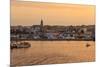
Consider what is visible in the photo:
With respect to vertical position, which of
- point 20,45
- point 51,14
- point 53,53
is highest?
point 51,14

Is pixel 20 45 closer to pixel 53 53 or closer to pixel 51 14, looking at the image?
pixel 53 53

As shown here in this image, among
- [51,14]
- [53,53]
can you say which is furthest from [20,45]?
[51,14]

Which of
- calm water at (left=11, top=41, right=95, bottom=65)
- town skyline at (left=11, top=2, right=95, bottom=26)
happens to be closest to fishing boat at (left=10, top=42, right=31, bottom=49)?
calm water at (left=11, top=41, right=95, bottom=65)

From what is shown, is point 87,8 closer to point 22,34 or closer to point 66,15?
point 66,15

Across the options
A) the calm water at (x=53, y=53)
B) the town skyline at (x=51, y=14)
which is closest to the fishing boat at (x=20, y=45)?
the calm water at (x=53, y=53)

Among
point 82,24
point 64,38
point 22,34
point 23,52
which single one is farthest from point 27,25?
point 82,24

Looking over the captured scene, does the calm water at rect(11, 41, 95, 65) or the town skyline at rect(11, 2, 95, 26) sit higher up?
the town skyline at rect(11, 2, 95, 26)

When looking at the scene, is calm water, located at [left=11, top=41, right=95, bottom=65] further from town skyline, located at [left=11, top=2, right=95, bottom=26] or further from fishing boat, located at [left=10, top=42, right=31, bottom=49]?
town skyline, located at [left=11, top=2, right=95, bottom=26]

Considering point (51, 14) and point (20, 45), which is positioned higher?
point (51, 14)

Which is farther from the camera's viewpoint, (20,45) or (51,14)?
(51,14)

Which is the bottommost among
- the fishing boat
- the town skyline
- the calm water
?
the calm water
